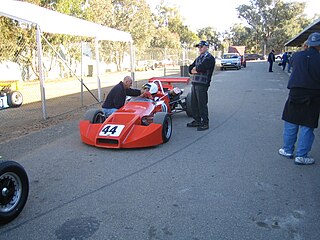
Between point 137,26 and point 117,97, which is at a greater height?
point 137,26

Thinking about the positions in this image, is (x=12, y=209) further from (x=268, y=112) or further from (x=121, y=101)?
(x=268, y=112)

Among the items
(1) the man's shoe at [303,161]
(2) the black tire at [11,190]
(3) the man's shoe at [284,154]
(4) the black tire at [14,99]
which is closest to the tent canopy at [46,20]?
(4) the black tire at [14,99]

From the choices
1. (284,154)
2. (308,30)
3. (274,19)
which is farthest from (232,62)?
(274,19)

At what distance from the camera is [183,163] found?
5297 millimetres

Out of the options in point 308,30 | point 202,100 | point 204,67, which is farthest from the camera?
point 308,30

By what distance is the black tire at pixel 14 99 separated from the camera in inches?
449

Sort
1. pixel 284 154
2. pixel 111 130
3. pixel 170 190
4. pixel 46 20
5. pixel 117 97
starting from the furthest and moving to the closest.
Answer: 1. pixel 46 20
2. pixel 117 97
3. pixel 111 130
4. pixel 284 154
5. pixel 170 190

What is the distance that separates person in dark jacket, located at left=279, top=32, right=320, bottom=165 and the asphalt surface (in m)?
0.41

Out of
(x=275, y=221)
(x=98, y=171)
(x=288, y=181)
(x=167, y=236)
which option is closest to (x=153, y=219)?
(x=167, y=236)

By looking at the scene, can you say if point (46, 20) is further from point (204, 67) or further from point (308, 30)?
point (308, 30)

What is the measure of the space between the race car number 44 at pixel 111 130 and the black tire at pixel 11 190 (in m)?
2.28

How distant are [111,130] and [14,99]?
708 cm

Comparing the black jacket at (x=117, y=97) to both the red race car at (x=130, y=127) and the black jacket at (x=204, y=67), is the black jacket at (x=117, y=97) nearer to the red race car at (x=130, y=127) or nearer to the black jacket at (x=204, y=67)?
the red race car at (x=130, y=127)

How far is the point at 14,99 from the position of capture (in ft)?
38.0
